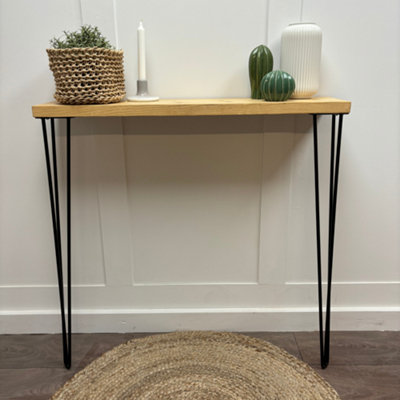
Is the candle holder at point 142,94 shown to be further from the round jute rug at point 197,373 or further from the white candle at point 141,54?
the round jute rug at point 197,373

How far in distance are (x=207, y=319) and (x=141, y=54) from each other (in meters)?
0.92

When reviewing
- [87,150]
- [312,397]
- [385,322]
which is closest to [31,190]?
[87,150]

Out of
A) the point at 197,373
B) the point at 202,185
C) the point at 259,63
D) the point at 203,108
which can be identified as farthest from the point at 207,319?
the point at 259,63

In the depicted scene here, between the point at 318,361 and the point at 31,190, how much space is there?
3.63 ft

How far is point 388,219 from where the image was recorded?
4.48ft

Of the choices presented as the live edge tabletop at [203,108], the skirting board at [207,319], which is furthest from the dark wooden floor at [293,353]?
the live edge tabletop at [203,108]

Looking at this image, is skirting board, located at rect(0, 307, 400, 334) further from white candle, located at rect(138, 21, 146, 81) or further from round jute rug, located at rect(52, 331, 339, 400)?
white candle, located at rect(138, 21, 146, 81)

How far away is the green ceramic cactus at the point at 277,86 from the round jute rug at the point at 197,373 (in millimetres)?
820

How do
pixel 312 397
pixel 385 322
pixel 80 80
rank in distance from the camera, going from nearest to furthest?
pixel 80 80
pixel 312 397
pixel 385 322

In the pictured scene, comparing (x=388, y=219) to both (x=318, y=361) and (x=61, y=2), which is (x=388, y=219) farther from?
(x=61, y=2)

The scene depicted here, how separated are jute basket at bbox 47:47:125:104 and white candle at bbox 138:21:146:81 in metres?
0.08

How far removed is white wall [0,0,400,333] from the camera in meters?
1.20

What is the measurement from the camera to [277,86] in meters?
1.04

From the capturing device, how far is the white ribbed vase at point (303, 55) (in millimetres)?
1108
